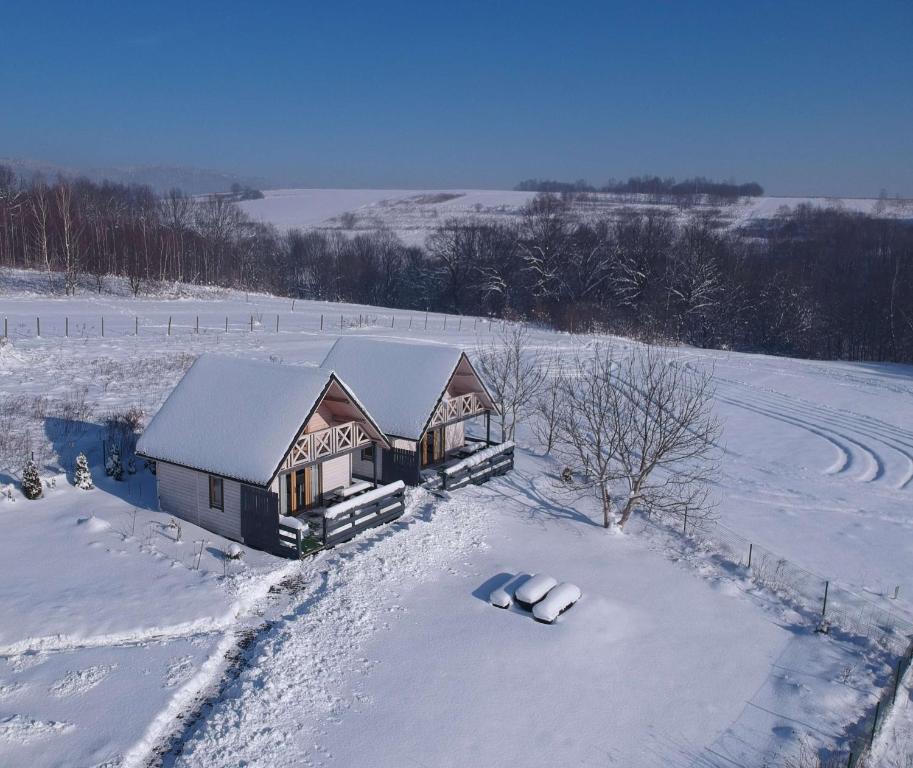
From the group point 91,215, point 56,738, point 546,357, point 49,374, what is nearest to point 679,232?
point 546,357

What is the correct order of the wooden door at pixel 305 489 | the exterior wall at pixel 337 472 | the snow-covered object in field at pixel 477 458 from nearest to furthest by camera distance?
the wooden door at pixel 305 489
the exterior wall at pixel 337 472
the snow-covered object in field at pixel 477 458

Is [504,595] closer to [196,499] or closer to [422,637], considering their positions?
[422,637]

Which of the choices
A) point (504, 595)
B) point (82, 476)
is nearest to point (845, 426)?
point (504, 595)

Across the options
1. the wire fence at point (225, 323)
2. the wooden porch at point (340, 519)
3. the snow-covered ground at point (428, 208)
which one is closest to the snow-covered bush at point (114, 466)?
the wooden porch at point (340, 519)

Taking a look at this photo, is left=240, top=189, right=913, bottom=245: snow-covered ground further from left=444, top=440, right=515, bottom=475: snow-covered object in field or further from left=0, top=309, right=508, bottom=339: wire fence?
left=444, top=440, right=515, bottom=475: snow-covered object in field

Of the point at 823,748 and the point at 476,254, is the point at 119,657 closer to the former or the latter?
the point at 823,748

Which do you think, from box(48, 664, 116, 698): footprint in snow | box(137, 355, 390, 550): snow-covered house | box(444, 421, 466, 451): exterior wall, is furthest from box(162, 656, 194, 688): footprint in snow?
box(444, 421, 466, 451): exterior wall

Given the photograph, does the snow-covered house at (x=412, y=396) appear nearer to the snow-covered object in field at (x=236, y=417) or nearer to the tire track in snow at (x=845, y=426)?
the snow-covered object in field at (x=236, y=417)
